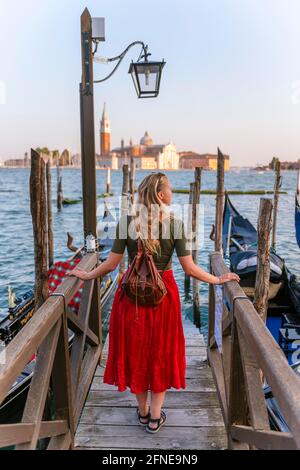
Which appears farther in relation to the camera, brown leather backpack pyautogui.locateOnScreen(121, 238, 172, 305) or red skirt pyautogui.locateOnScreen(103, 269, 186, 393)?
red skirt pyautogui.locateOnScreen(103, 269, 186, 393)

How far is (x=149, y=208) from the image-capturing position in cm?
193

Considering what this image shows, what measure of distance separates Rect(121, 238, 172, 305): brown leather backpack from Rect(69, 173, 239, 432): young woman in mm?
A: 57

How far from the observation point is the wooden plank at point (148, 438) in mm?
2336

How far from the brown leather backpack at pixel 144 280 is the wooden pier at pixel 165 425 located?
890 mm

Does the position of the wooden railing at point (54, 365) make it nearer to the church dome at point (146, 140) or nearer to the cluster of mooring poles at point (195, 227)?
the cluster of mooring poles at point (195, 227)

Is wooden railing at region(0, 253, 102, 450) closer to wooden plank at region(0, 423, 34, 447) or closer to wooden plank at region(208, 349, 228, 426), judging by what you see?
wooden plank at region(0, 423, 34, 447)

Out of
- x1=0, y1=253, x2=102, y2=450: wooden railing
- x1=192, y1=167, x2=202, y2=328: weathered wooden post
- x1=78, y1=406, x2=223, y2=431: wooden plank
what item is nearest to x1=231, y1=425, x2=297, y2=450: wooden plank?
x1=78, y1=406, x2=223, y2=431: wooden plank

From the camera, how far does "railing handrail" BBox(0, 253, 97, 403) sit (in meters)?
1.33

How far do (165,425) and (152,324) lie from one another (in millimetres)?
772


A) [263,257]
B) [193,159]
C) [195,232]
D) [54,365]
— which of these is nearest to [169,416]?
[54,365]

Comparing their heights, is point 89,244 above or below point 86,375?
above

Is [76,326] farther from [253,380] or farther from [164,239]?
[253,380]

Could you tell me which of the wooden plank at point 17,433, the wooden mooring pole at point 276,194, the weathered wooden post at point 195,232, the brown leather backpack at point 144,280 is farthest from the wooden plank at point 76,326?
the wooden mooring pole at point 276,194
